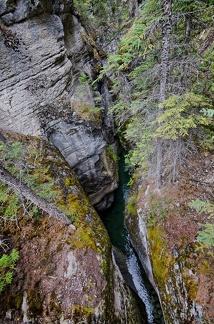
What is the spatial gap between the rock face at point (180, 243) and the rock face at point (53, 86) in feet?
13.9

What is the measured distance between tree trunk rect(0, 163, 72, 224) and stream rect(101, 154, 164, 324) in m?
5.32

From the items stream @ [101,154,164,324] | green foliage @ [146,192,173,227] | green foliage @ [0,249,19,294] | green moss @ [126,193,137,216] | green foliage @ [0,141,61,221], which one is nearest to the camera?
green foliage @ [0,249,19,294]

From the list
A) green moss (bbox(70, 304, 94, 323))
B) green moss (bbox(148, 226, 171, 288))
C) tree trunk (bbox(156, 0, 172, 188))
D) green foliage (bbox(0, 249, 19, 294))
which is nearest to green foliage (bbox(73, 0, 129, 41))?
tree trunk (bbox(156, 0, 172, 188))

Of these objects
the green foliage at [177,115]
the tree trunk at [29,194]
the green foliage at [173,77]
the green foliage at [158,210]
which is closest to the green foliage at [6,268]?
the tree trunk at [29,194]

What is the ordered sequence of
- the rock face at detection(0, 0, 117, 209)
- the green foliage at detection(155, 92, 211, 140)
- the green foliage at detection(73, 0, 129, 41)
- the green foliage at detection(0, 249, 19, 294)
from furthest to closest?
the green foliage at detection(73, 0, 129, 41), the rock face at detection(0, 0, 117, 209), the green foliage at detection(155, 92, 211, 140), the green foliage at detection(0, 249, 19, 294)

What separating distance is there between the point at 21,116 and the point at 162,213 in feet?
25.7

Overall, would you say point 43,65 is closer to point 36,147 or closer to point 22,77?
point 22,77

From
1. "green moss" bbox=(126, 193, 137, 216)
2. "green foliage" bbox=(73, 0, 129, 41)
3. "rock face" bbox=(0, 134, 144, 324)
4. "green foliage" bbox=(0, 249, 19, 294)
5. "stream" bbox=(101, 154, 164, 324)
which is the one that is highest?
"green foliage" bbox=(73, 0, 129, 41)

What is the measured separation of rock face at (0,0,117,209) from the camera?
7703 mm

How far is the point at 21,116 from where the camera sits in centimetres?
876

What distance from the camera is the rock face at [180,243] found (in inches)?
192

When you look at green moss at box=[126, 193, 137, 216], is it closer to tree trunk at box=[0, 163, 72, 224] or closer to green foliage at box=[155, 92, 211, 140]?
tree trunk at box=[0, 163, 72, 224]

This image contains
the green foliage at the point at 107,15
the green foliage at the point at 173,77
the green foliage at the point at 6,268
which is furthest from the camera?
the green foliage at the point at 107,15

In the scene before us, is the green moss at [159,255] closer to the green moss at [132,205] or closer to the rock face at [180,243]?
the rock face at [180,243]
